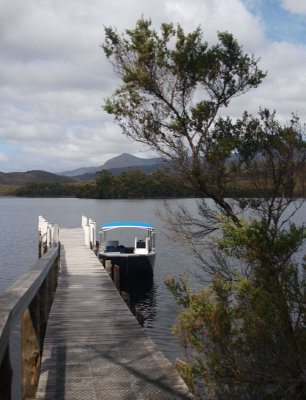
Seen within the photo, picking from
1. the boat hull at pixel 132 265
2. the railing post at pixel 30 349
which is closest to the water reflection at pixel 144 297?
the boat hull at pixel 132 265

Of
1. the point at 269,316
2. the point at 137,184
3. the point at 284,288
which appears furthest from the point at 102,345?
the point at 137,184

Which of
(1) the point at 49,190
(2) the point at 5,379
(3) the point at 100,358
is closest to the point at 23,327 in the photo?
(3) the point at 100,358

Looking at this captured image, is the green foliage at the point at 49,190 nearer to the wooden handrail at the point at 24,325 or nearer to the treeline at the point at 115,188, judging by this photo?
the treeline at the point at 115,188

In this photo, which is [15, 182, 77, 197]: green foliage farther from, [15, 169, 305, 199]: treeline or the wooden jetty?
the wooden jetty

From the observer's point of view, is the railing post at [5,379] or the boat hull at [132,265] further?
the boat hull at [132,265]

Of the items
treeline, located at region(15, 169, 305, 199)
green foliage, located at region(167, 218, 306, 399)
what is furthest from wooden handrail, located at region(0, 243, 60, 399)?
treeline, located at region(15, 169, 305, 199)

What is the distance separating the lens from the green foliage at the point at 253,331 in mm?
5098

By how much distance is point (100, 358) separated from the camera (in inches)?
207

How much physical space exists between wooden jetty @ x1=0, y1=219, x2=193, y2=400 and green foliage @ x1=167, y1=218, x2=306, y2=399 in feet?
2.04

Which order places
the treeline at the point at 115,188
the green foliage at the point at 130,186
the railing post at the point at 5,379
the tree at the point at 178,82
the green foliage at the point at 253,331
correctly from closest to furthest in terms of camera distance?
1. the railing post at the point at 5,379
2. the green foliage at the point at 253,331
3. the tree at the point at 178,82
4. the treeline at the point at 115,188
5. the green foliage at the point at 130,186

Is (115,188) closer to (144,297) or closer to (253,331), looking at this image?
(144,297)

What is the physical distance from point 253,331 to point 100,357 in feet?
6.84

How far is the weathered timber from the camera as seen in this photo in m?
4.34

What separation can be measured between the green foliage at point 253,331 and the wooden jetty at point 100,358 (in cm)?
62
